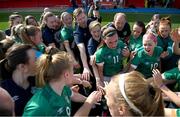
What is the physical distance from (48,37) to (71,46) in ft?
1.62

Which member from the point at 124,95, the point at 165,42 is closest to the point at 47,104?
the point at 124,95

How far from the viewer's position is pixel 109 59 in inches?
205

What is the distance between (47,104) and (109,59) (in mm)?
2490

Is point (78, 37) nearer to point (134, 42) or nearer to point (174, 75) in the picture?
point (134, 42)

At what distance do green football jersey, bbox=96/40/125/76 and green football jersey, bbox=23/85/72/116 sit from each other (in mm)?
2107

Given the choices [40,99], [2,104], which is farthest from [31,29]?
[2,104]

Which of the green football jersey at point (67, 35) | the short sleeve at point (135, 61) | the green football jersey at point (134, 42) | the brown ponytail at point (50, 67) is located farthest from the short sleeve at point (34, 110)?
the green football jersey at point (67, 35)

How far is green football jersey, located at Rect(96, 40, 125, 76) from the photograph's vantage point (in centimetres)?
520

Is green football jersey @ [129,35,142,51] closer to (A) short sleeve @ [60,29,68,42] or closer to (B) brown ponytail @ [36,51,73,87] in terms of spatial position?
(A) short sleeve @ [60,29,68,42]

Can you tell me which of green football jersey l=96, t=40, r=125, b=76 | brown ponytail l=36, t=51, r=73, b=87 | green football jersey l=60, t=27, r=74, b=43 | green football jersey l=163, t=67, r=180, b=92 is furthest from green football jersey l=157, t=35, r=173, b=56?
brown ponytail l=36, t=51, r=73, b=87

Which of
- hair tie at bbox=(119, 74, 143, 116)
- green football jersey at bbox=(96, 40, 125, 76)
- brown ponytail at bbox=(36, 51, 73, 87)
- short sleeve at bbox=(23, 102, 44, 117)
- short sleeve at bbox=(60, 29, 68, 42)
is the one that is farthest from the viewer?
short sleeve at bbox=(60, 29, 68, 42)

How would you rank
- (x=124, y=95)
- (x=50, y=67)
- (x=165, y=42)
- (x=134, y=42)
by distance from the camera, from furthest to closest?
(x=134, y=42), (x=165, y=42), (x=50, y=67), (x=124, y=95)

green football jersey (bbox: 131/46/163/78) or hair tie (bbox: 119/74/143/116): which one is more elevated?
hair tie (bbox: 119/74/143/116)

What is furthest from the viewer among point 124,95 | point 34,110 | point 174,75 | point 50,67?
point 174,75
